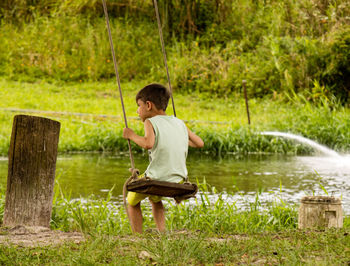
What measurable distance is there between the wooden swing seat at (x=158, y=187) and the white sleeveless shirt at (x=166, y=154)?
0.13m

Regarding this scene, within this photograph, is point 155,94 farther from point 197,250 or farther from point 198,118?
point 198,118

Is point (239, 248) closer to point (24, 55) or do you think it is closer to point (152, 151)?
point (152, 151)

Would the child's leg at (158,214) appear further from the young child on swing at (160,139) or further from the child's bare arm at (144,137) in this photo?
the child's bare arm at (144,137)

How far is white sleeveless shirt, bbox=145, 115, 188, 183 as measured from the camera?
191 inches

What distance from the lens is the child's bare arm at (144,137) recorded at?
15.6ft

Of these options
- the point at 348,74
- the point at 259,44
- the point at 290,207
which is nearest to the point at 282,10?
the point at 259,44

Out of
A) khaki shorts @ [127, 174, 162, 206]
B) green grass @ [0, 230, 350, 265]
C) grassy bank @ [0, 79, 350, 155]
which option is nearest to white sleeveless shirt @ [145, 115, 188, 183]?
khaki shorts @ [127, 174, 162, 206]

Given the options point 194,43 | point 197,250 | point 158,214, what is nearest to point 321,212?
point 158,214

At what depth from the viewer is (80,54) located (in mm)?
20438

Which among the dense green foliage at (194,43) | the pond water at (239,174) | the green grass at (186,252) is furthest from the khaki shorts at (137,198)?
the dense green foliage at (194,43)

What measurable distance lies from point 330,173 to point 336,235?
18.1ft

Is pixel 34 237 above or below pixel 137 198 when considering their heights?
below

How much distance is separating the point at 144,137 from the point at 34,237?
108 cm

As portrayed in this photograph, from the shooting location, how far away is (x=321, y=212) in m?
5.66
